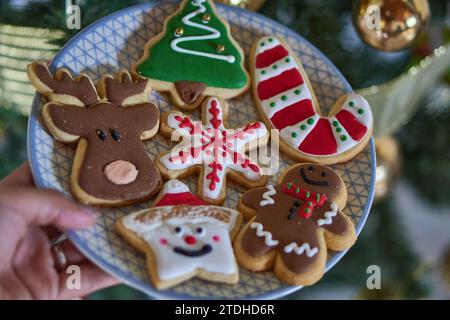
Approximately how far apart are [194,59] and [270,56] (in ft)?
0.68

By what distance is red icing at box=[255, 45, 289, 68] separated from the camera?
4.99 feet

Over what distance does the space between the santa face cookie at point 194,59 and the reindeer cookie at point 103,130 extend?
0.28 feet

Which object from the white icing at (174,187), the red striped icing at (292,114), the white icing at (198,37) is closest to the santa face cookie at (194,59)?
the white icing at (198,37)

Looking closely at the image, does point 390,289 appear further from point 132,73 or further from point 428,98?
point 132,73

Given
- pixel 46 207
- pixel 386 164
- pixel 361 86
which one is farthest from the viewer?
pixel 386 164

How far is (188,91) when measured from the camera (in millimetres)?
1436

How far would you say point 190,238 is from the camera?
121cm

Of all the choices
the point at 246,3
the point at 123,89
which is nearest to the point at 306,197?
the point at 123,89

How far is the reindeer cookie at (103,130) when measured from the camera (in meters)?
1.25

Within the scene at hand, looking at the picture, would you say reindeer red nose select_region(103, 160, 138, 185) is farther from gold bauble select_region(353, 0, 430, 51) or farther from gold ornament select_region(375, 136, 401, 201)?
gold ornament select_region(375, 136, 401, 201)

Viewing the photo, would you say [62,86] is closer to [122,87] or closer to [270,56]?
[122,87]

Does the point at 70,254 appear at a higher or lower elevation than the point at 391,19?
lower

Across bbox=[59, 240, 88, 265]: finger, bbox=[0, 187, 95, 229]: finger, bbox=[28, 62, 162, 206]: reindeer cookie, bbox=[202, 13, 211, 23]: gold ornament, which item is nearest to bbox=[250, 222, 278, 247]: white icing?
bbox=[28, 62, 162, 206]: reindeer cookie

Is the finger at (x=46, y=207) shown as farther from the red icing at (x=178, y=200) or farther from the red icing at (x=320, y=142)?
the red icing at (x=320, y=142)
